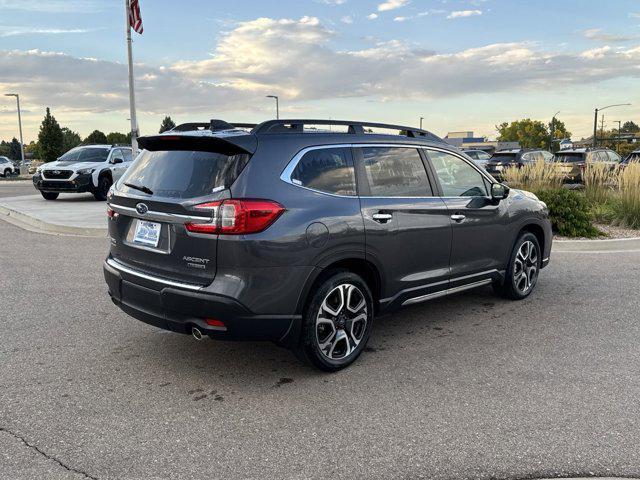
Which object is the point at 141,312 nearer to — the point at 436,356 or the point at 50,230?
the point at 436,356

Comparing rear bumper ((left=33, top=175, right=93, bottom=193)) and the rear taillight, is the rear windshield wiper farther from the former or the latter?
rear bumper ((left=33, top=175, right=93, bottom=193))

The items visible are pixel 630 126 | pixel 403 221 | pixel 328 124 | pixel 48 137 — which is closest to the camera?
pixel 328 124

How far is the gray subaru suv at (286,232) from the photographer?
378 cm

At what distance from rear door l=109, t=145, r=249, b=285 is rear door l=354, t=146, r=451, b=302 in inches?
45.0

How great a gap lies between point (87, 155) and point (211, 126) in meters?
16.0

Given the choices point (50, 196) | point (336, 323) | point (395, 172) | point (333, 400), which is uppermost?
point (395, 172)

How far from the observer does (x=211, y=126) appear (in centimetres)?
450

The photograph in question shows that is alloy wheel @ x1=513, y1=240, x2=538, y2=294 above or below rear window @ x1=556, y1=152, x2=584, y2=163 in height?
below

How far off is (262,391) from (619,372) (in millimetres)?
2612

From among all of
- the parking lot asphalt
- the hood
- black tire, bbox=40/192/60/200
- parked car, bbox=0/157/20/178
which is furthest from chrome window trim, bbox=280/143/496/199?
parked car, bbox=0/157/20/178

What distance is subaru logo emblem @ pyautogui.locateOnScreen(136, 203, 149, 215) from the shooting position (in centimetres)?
413

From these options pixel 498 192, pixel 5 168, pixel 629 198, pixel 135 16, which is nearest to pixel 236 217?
pixel 498 192

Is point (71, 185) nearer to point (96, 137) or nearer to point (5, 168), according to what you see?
point (5, 168)

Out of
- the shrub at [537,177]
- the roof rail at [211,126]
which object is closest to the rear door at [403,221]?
the roof rail at [211,126]
